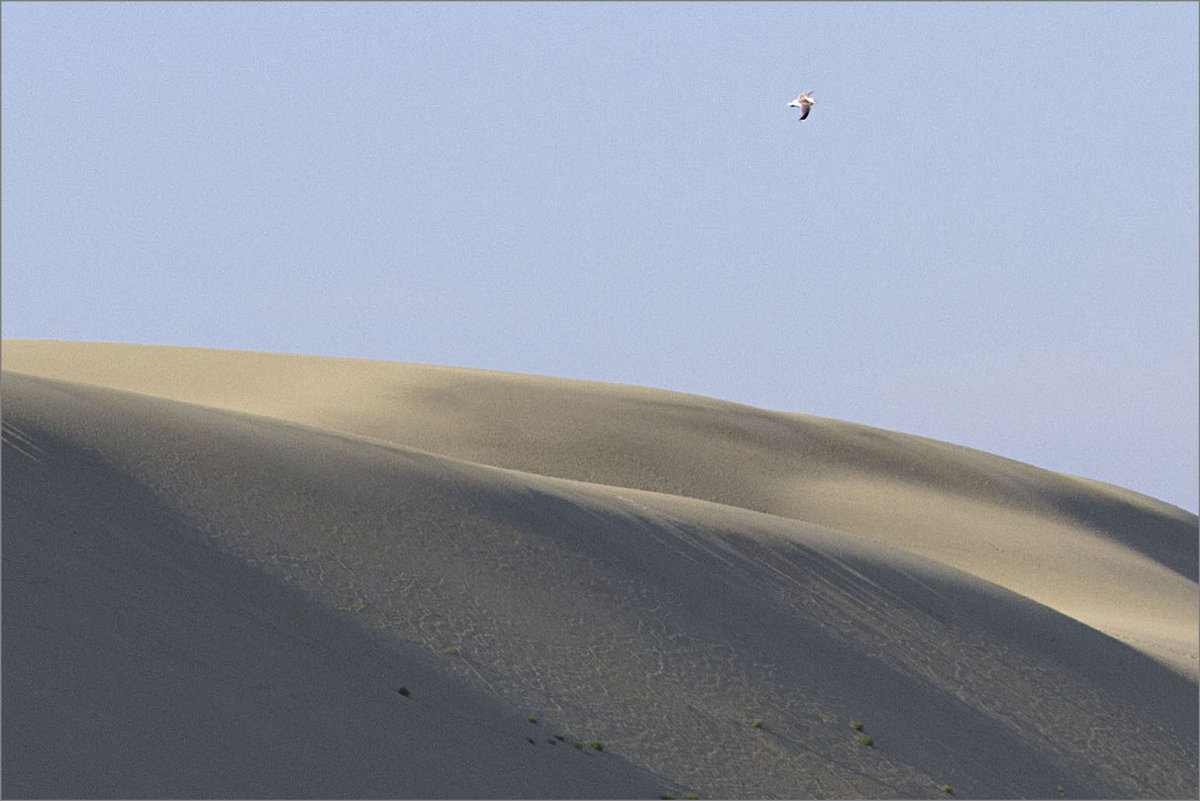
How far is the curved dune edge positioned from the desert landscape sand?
22.2 ft

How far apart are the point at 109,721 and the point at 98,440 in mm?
8221

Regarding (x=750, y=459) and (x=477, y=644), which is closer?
(x=477, y=644)

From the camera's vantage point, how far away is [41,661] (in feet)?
51.6

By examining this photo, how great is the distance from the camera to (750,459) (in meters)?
50.8

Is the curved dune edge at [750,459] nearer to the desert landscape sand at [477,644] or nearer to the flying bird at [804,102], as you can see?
the desert landscape sand at [477,644]

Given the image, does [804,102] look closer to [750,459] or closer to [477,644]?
[477,644]

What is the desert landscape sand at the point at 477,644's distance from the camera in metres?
16.5

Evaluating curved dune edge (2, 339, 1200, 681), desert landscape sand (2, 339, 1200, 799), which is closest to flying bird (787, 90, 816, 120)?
desert landscape sand (2, 339, 1200, 799)

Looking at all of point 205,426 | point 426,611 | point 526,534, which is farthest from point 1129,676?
point 205,426

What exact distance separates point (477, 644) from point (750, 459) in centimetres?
2961

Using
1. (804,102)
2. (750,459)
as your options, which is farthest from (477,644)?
(750,459)

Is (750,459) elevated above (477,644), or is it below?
above

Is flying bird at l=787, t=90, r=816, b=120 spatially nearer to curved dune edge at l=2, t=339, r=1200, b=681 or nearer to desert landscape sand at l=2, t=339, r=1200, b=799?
desert landscape sand at l=2, t=339, r=1200, b=799

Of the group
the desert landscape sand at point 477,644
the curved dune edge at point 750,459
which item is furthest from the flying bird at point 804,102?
the curved dune edge at point 750,459
